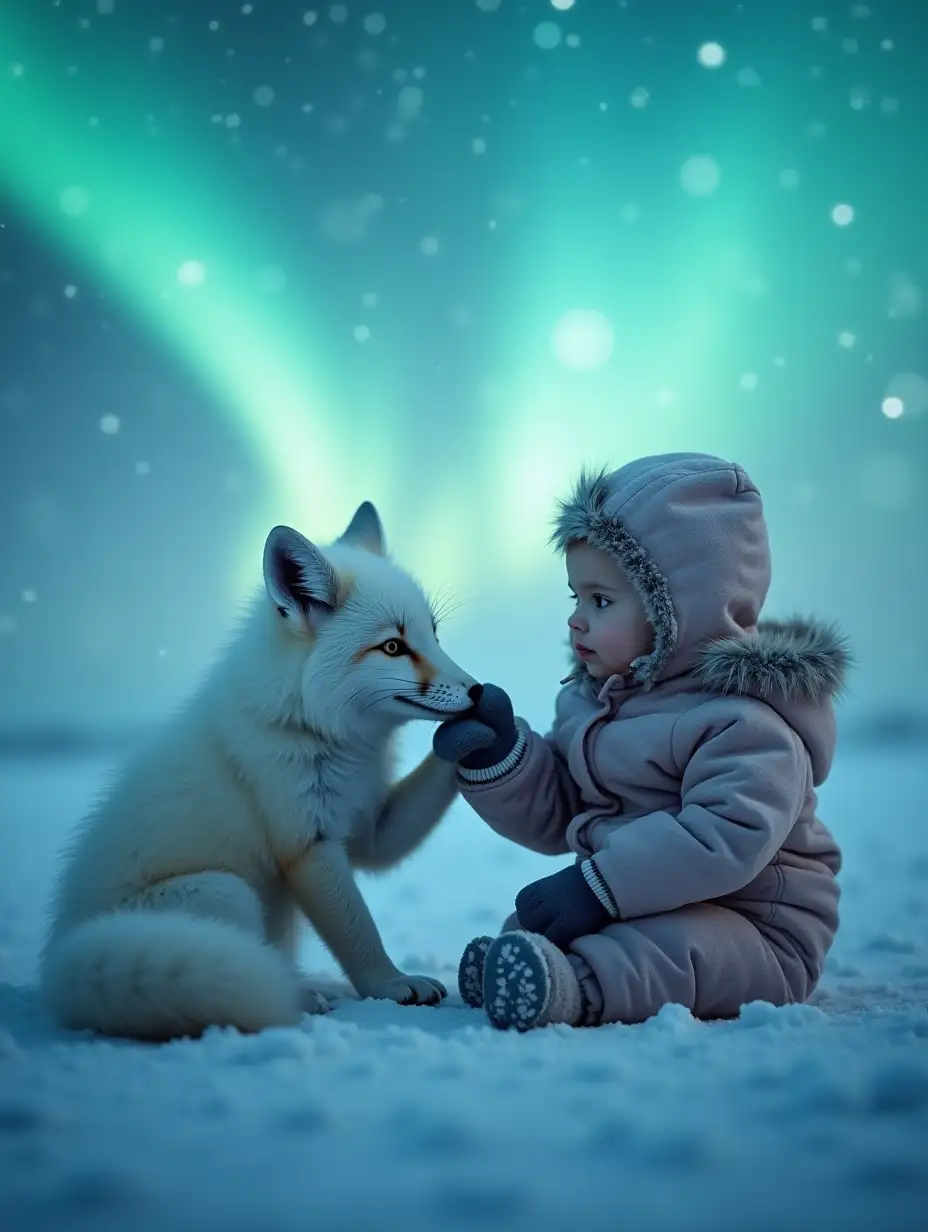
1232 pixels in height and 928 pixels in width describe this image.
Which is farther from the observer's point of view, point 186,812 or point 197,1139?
point 186,812

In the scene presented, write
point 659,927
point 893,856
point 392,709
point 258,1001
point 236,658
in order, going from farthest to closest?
point 893,856
point 236,658
point 392,709
point 659,927
point 258,1001

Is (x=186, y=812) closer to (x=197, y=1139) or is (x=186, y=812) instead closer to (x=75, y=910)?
(x=75, y=910)

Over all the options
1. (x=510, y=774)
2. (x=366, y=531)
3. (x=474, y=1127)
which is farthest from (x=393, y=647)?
→ (x=474, y=1127)

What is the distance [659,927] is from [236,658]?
0.99 m

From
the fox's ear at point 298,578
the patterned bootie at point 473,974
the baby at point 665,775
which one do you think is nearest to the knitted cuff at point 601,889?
the baby at point 665,775

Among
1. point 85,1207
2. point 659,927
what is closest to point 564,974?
point 659,927

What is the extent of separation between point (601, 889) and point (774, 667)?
1.64 ft

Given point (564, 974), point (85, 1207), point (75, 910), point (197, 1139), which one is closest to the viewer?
point (85, 1207)

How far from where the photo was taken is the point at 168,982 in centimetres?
134

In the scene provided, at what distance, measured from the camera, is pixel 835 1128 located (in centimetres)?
95

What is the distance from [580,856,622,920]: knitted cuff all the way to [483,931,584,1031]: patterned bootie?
124 mm

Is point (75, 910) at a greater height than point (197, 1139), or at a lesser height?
greater

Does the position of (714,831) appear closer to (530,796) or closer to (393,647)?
(530,796)

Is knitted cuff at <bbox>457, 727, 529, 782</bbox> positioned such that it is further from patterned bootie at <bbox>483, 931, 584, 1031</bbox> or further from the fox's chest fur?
patterned bootie at <bbox>483, 931, 584, 1031</bbox>
